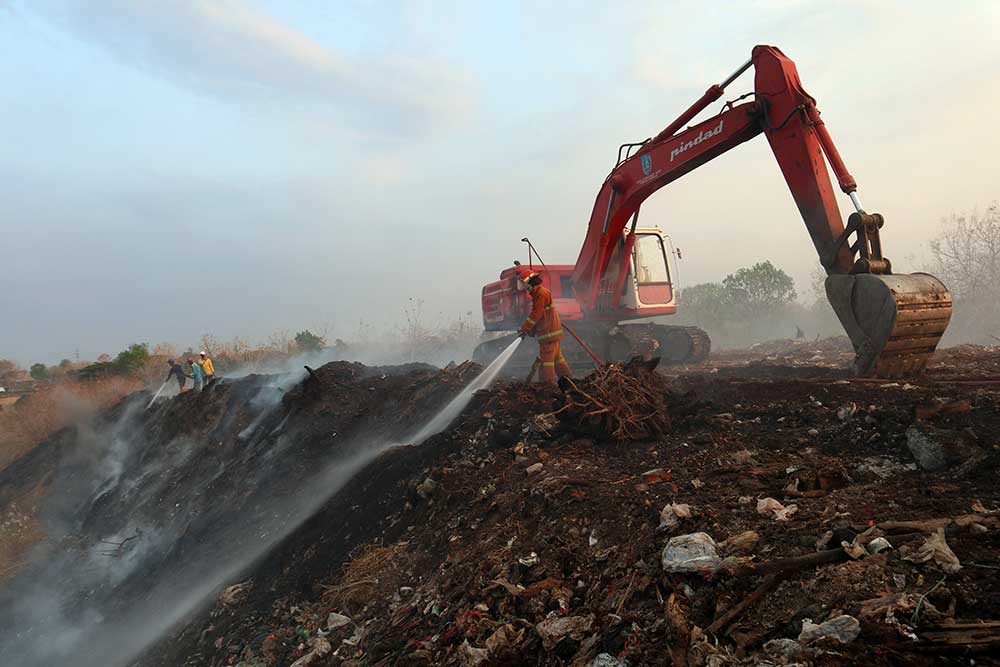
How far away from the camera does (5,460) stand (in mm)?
17844

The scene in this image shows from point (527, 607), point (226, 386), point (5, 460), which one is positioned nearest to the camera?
point (527, 607)

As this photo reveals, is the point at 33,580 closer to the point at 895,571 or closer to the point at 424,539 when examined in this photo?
the point at 424,539


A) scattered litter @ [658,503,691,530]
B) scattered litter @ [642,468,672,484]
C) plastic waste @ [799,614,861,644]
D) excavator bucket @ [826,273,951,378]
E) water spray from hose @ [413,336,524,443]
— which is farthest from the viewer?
water spray from hose @ [413,336,524,443]

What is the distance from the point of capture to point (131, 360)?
71.8 ft

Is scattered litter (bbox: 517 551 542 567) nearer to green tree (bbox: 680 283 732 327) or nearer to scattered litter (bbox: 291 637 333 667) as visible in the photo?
scattered litter (bbox: 291 637 333 667)

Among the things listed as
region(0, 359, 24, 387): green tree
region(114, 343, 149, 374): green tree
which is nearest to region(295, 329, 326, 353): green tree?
region(114, 343, 149, 374): green tree

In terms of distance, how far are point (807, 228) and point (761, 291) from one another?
23473 millimetres

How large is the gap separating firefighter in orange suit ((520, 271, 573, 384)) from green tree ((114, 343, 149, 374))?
20143 millimetres

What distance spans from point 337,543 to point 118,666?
2669mm

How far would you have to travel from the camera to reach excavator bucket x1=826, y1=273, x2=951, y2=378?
5.47 m

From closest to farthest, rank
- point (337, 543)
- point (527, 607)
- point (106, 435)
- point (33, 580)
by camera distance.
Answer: point (527, 607), point (337, 543), point (33, 580), point (106, 435)

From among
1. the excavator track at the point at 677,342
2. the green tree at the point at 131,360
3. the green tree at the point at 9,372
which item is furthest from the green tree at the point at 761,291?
the green tree at the point at 9,372

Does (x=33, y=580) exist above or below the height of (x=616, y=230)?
below

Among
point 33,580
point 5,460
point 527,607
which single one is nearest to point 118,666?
point 527,607
